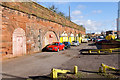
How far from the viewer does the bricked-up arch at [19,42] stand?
11906 mm

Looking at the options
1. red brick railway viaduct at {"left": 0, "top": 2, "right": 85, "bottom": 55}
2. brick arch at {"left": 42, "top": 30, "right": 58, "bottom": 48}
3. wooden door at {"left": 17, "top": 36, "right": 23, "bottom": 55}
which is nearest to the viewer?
red brick railway viaduct at {"left": 0, "top": 2, "right": 85, "bottom": 55}

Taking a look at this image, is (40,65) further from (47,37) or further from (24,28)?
(47,37)

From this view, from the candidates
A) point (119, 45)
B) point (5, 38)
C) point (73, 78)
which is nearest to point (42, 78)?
point (73, 78)

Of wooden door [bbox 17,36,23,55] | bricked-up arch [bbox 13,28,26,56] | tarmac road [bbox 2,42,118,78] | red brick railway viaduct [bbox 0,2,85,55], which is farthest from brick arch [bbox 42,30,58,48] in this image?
tarmac road [bbox 2,42,118,78]

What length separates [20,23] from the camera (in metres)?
12.8

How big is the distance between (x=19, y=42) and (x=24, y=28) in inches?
75.7

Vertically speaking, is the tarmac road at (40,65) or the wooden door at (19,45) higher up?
the wooden door at (19,45)

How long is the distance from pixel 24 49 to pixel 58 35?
11689mm

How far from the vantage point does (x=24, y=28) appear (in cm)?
1345

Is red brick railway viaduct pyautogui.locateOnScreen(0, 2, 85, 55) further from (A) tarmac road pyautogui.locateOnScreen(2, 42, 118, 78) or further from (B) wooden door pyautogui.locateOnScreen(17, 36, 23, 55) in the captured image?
(A) tarmac road pyautogui.locateOnScreen(2, 42, 118, 78)

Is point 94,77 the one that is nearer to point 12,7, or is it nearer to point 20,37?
point 20,37

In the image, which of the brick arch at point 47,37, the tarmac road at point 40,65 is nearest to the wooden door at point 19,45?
the tarmac road at point 40,65

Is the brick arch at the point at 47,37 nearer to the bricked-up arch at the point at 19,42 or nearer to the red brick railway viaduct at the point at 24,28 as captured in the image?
the red brick railway viaduct at the point at 24,28

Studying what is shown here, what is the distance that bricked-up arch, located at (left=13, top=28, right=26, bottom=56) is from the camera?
1191 centimetres
